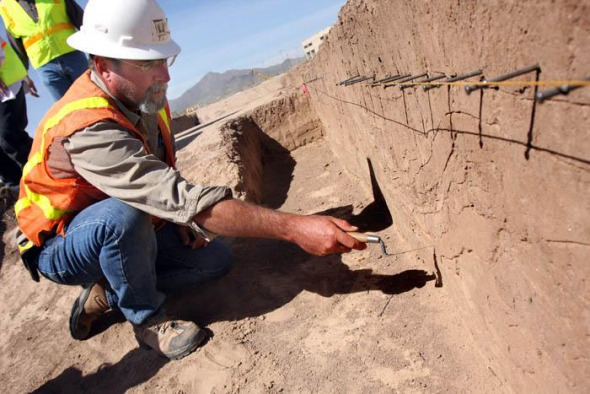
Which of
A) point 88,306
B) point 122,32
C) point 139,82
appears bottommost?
point 88,306

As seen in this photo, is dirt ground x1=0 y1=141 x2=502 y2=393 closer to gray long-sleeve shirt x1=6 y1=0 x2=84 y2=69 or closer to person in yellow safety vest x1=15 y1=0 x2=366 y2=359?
person in yellow safety vest x1=15 y1=0 x2=366 y2=359

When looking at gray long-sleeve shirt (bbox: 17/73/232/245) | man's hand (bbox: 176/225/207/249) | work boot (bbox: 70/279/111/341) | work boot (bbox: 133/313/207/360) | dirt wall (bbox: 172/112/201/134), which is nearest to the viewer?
gray long-sleeve shirt (bbox: 17/73/232/245)

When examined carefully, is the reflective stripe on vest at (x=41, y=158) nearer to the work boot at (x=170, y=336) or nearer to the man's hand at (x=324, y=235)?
the work boot at (x=170, y=336)

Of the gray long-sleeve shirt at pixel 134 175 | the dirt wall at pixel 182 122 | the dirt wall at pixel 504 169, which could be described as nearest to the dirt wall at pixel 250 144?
the gray long-sleeve shirt at pixel 134 175

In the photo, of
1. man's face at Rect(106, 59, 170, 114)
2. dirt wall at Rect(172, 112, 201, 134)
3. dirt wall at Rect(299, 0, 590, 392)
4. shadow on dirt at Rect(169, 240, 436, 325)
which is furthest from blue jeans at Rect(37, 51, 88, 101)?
dirt wall at Rect(172, 112, 201, 134)

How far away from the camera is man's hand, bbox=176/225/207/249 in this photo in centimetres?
280

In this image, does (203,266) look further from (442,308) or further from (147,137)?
(442,308)

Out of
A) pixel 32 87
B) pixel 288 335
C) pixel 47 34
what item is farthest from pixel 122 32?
pixel 32 87

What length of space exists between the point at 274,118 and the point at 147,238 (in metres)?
4.60

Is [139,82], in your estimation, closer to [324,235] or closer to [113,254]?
[113,254]

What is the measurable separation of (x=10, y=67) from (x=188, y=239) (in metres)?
2.55

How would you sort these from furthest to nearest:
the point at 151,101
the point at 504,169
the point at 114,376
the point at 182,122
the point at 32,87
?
the point at 182,122
the point at 32,87
the point at 114,376
the point at 151,101
the point at 504,169

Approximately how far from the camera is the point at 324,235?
5.50 ft

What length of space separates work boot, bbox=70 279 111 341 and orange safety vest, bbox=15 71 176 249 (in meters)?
0.48
